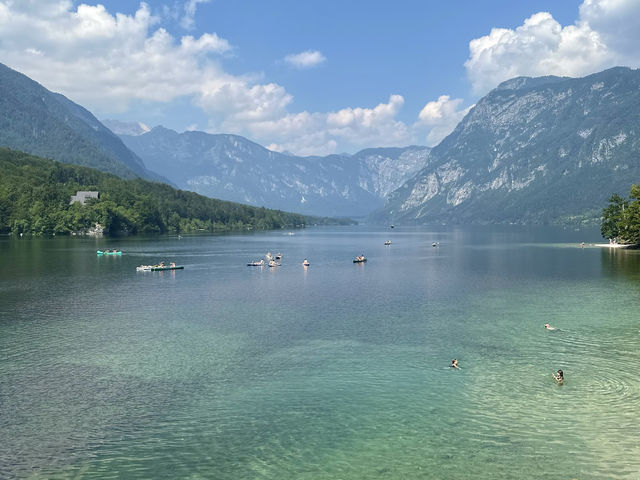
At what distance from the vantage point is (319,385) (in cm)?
5044

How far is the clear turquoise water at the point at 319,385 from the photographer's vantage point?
1385 inches

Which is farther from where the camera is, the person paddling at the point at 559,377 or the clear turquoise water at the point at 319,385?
the person paddling at the point at 559,377

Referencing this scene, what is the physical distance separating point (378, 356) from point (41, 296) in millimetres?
72685

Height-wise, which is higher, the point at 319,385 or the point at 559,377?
the point at 559,377

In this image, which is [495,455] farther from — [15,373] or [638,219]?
[638,219]

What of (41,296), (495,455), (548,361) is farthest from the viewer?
(41,296)

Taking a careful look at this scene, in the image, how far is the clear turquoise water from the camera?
35188 millimetres

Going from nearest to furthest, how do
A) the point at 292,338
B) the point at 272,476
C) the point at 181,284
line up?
the point at 272,476, the point at 292,338, the point at 181,284

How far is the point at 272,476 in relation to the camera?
109 feet

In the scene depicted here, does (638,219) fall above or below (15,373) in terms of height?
above

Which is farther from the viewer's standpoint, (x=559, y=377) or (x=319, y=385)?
(x=319, y=385)

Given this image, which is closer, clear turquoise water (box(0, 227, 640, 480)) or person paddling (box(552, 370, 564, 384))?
clear turquoise water (box(0, 227, 640, 480))

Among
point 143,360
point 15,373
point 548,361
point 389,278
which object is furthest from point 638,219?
point 15,373

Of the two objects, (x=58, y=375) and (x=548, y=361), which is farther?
(x=548, y=361)
